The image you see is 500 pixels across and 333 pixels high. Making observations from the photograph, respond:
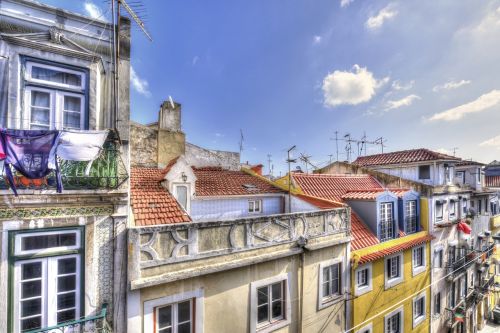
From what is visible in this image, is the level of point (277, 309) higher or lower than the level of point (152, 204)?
lower

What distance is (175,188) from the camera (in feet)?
35.6

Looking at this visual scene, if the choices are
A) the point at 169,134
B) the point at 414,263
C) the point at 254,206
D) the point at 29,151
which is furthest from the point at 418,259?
the point at 29,151

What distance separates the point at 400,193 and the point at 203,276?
43.2 ft

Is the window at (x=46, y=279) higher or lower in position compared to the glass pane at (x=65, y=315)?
higher

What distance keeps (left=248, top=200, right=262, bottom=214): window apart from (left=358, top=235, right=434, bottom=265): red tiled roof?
5503mm

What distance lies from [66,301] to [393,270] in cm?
1475

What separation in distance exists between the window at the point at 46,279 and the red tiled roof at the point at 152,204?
6.91 ft

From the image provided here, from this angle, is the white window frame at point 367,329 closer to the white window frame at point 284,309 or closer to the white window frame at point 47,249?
the white window frame at point 284,309

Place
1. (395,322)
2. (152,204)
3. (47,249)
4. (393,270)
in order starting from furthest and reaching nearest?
(395,322) → (393,270) → (152,204) → (47,249)

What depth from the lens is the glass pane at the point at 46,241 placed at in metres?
5.14

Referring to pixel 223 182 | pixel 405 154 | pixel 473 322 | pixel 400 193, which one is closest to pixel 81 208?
pixel 223 182

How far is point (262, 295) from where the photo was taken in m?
8.42

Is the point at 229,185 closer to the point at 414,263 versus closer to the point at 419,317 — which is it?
the point at 414,263

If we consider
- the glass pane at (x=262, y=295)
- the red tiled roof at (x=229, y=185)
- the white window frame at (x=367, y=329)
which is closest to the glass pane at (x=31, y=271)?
the glass pane at (x=262, y=295)
